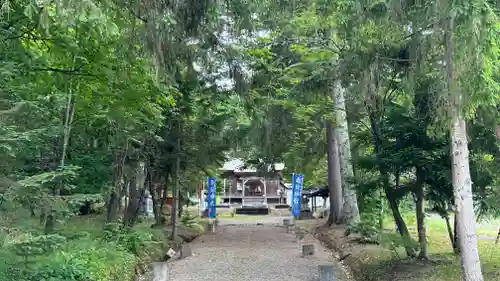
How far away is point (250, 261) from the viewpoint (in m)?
12.5

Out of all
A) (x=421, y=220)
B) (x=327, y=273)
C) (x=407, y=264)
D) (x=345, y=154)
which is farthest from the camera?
(x=345, y=154)

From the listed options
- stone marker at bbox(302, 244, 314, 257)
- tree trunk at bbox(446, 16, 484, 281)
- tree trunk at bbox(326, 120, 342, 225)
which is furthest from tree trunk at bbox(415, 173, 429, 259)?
tree trunk at bbox(326, 120, 342, 225)

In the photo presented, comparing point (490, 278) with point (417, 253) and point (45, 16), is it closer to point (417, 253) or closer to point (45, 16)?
point (417, 253)

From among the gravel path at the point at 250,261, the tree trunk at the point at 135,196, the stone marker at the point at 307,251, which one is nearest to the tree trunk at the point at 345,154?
the gravel path at the point at 250,261

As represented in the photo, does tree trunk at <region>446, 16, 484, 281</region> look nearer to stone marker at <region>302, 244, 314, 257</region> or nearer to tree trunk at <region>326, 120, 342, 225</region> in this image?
stone marker at <region>302, 244, 314, 257</region>

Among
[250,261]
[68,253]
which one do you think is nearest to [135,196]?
[250,261]

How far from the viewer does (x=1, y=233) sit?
522 centimetres

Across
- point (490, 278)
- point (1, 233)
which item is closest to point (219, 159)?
point (490, 278)

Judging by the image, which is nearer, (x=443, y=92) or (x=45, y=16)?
(x=45, y=16)

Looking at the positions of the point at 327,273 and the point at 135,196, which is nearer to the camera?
the point at 327,273

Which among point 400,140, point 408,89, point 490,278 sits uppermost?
point 408,89

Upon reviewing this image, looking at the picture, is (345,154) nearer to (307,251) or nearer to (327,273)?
(307,251)

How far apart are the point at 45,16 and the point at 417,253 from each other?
8.81m

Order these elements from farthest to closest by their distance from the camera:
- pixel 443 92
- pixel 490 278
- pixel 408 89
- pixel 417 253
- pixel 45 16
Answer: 1. pixel 417 253
2. pixel 408 89
3. pixel 490 278
4. pixel 443 92
5. pixel 45 16
